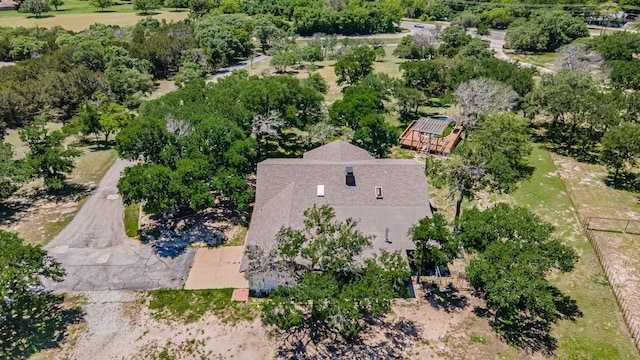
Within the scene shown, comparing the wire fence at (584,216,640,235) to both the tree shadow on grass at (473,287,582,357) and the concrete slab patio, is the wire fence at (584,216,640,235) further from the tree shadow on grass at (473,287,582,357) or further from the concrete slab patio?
the concrete slab patio

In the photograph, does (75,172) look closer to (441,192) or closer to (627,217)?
(441,192)

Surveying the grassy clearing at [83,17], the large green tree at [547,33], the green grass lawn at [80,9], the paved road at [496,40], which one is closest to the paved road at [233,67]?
the paved road at [496,40]

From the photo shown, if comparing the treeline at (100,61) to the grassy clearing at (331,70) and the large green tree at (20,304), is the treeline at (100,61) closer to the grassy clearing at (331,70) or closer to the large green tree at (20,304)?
the grassy clearing at (331,70)

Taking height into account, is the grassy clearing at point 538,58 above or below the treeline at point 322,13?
below

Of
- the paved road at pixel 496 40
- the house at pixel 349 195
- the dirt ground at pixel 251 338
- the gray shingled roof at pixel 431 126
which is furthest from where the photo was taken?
the paved road at pixel 496 40

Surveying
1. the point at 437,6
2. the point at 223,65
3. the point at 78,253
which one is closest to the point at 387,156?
the point at 78,253

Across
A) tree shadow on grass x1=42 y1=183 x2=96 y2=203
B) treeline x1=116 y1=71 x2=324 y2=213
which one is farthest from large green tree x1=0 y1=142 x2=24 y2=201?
treeline x1=116 y1=71 x2=324 y2=213

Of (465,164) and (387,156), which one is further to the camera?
(387,156)

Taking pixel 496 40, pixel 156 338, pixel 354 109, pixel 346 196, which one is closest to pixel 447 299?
pixel 346 196
